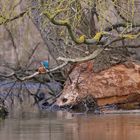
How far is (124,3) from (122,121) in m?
3.86

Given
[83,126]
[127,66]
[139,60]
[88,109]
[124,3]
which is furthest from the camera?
[139,60]

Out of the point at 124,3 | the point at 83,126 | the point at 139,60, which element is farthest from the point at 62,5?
the point at 139,60

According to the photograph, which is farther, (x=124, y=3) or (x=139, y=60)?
(x=139, y=60)

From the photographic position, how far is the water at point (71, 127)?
10242 millimetres

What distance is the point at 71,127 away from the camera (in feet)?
38.5

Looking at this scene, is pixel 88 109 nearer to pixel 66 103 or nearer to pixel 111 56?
pixel 66 103

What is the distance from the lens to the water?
10.2 meters

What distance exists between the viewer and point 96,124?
40.3 ft

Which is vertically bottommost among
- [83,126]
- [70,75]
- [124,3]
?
[83,126]

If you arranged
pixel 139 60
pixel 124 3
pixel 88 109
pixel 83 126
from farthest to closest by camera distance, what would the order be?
pixel 139 60 < pixel 88 109 < pixel 124 3 < pixel 83 126

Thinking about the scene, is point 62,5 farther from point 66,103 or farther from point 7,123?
A: point 66,103

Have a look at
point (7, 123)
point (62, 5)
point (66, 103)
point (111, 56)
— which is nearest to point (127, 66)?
point (111, 56)

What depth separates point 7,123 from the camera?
13.0 m

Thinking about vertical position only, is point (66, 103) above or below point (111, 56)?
below
